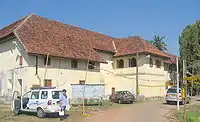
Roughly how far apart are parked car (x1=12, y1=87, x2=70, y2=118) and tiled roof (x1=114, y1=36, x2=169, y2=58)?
68.2 ft

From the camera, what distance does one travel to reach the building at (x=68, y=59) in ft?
93.2

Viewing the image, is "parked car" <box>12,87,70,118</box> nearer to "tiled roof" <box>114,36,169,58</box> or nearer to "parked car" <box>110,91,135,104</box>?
"parked car" <box>110,91,135,104</box>

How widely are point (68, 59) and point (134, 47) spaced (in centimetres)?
1272

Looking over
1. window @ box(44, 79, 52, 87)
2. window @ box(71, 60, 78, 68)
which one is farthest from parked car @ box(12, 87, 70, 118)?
window @ box(71, 60, 78, 68)

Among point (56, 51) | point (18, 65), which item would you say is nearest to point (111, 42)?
point (56, 51)

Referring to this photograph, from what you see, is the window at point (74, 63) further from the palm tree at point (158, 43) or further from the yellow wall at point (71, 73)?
the palm tree at point (158, 43)

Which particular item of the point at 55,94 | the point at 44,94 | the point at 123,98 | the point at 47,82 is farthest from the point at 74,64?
the point at 55,94

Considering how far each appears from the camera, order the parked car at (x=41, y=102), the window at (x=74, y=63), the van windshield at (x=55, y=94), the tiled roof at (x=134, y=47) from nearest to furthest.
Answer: the parked car at (x=41, y=102) < the van windshield at (x=55, y=94) < the window at (x=74, y=63) < the tiled roof at (x=134, y=47)

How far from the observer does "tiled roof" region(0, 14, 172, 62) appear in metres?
28.9

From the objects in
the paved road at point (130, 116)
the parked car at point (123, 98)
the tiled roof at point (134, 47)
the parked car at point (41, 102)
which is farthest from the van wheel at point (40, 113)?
the tiled roof at point (134, 47)

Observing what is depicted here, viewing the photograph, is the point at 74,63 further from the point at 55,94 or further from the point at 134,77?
the point at 55,94

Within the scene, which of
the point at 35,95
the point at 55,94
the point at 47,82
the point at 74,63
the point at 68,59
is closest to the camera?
the point at 55,94

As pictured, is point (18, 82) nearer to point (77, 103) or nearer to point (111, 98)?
point (77, 103)

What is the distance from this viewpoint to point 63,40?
3338 centimetres
